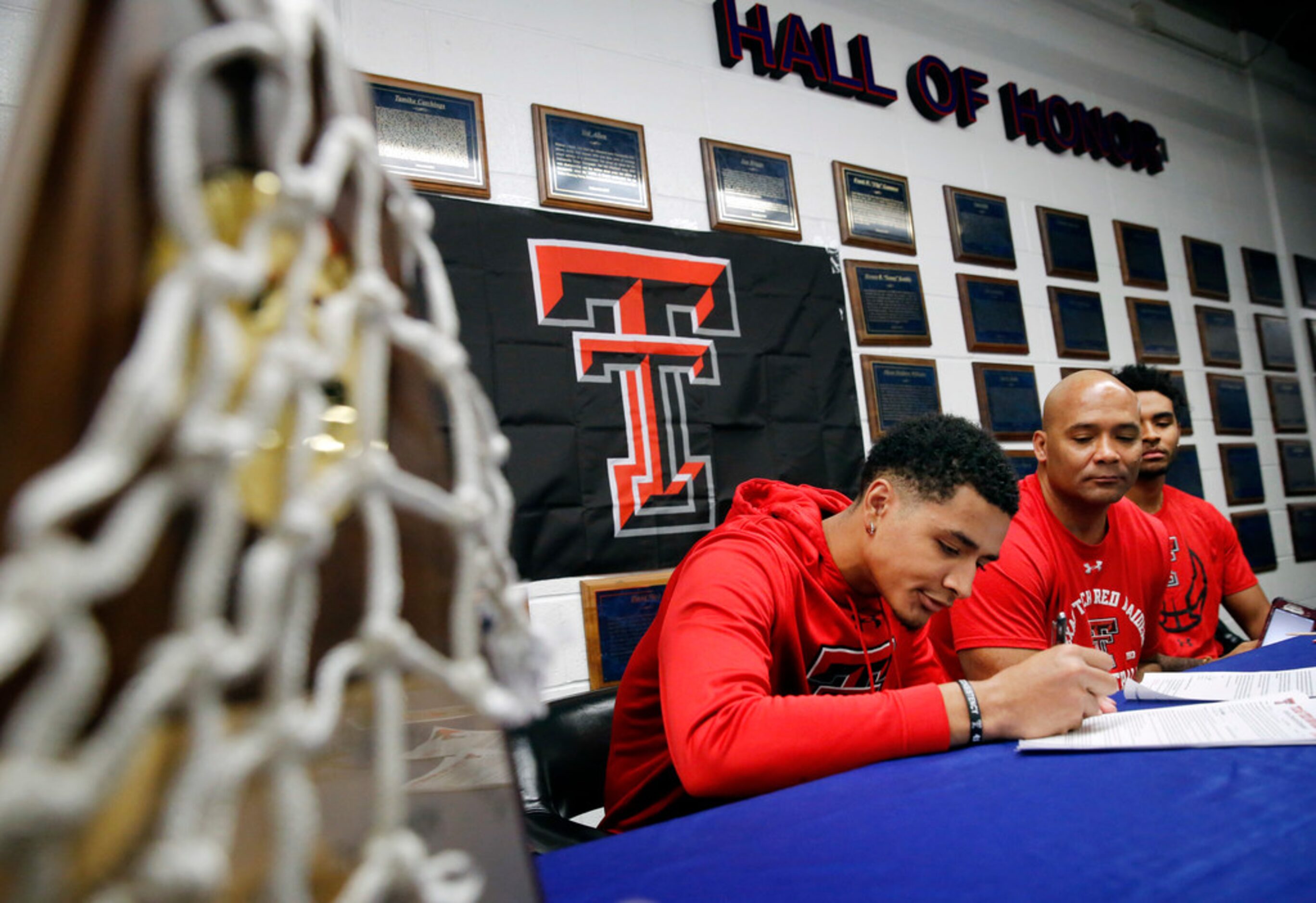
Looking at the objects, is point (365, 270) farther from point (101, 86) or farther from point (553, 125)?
point (553, 125)

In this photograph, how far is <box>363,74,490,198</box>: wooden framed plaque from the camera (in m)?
1.80

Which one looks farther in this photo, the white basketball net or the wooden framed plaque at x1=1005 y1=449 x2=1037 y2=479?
the wooden framed plaque at x1=1005 y1=449 x2=1037 y2=479

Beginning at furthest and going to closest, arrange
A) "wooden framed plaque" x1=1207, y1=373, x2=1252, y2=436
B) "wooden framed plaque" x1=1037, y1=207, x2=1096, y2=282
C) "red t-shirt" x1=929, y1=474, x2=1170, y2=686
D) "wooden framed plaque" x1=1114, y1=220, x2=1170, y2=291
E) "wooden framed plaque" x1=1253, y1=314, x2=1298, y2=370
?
"wooden framed plaque" x1=1253, y1=314, x2=1298, y2=370 < "wooden framed plaque" x1=1207, y1=373, x2=1252, y2=436 < "wooden framed plaque" x1=1114, y1=220, x2=1170, y2=291 < "wooden framed plaque" x1=1037, y1=207, x2=1096, y2=282 < "red t-shirt" x1=929, y1=474, x2=1170, y2=686

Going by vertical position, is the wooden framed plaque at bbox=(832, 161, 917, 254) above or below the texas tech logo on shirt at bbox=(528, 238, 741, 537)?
above

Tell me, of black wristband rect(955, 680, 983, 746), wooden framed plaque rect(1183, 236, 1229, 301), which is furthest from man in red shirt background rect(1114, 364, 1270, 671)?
black wristband rect(955, 680, 983, 746)

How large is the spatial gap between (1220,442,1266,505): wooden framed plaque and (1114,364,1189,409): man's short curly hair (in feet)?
3.02

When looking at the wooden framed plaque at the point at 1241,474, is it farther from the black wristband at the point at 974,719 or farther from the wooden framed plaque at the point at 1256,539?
the black wristband at the point at 974,719

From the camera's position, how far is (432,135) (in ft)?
6.07

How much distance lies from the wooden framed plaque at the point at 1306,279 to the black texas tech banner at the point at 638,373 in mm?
3125

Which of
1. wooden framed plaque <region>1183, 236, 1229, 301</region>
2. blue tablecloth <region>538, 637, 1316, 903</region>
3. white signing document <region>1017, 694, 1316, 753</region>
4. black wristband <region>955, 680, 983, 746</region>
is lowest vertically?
white signing document <region>1017, 694, 1316, 753</region>

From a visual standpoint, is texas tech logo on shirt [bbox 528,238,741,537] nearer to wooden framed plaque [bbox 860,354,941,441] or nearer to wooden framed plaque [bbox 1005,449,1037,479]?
wooden framed plaque [bbox 860,354,941,441]

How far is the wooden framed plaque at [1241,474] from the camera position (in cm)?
335

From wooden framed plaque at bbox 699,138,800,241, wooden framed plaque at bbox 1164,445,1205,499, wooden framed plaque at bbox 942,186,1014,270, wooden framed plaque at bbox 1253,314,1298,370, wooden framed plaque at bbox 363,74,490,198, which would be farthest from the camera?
wooden framed plaque at bbox 1253,314,1298,370

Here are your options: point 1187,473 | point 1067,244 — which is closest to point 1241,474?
point 1187,473
